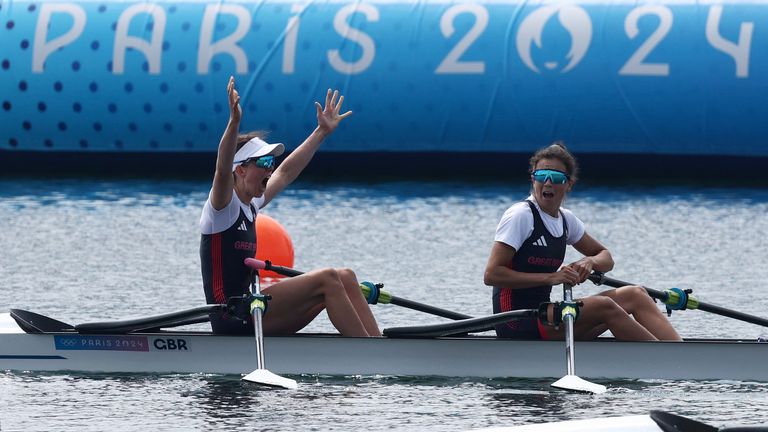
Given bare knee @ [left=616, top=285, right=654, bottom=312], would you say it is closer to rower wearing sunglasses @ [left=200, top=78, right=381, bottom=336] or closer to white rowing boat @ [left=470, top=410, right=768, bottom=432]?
rower wearing sunglasses @ [left=200, top=78, right=381, bottom=336]

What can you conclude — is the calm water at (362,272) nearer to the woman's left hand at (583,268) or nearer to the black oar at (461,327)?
the black oar at (461,327)

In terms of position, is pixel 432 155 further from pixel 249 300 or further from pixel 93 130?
pixel 249 300

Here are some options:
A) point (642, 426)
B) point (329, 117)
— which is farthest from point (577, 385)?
point (642, 426)

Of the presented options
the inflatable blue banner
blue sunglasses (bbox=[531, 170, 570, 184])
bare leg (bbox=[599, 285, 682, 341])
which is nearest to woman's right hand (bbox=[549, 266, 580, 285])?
bare leg (bbox=[599, 285, 682, 341])

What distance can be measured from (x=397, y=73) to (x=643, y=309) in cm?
1640

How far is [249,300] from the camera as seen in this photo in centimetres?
1007

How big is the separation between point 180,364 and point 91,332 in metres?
0.61

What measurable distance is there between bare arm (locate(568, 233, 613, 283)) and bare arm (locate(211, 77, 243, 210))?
2.17m

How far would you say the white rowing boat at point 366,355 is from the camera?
10.0 meters

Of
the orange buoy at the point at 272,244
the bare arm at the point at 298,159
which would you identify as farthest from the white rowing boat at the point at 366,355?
the orange buoy at the point at 272,244

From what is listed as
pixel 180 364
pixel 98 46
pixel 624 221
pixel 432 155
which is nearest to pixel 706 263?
pixel 624 221

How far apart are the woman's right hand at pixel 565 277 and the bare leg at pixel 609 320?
18cm

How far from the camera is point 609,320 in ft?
33.1

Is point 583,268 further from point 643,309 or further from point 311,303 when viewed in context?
point 311,303
